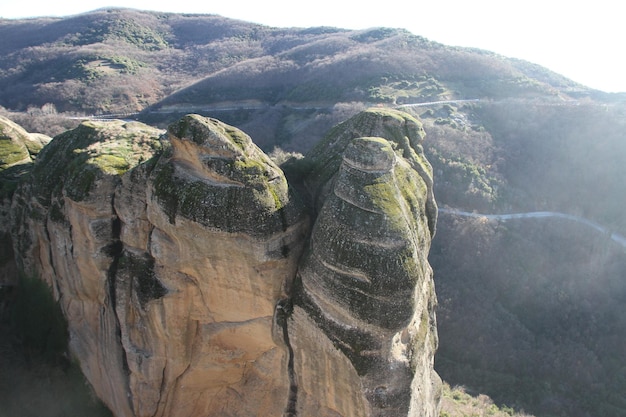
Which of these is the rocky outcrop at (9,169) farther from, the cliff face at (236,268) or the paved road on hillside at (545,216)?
the paved road on hillside at (545,216)

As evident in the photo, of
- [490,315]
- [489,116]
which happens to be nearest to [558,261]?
[490,315]

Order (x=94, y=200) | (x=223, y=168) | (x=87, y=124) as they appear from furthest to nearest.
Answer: (x=87, y=124)
(x=94, y=200)
(x=223, y=168)

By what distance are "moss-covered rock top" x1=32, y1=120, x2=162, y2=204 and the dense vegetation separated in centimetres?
1586

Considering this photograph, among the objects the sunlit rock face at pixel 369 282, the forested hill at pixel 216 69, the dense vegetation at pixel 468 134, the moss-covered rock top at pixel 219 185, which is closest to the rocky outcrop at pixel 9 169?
the moss-covered rock top at pixel 219 185

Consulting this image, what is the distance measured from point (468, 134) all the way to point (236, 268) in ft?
120

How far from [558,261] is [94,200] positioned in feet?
106

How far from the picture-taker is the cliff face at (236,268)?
7.72 metres

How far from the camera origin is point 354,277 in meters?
7.50

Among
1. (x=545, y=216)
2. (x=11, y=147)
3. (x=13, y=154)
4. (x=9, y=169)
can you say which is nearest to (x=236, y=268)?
(x=9, y=169)

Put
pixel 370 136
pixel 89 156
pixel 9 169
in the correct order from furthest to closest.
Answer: pixel 9 169, pixel 370 136, pixel 89 156

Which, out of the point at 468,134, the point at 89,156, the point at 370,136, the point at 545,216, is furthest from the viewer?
the point at 468,134

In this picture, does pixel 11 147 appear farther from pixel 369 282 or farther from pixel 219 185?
pixel 369 282

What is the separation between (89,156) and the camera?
10.1 meters

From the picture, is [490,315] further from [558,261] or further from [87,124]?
[87,124]
